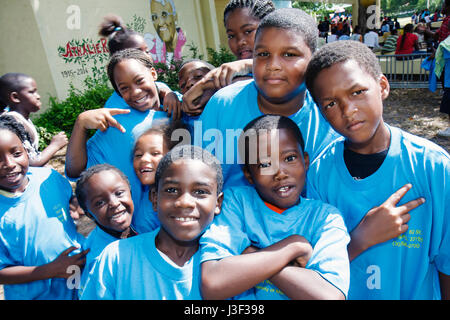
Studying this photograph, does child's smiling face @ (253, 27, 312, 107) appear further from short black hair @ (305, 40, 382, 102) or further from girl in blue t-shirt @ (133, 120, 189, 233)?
girl in blue t-shirt @ (133, 120, 189, 233)

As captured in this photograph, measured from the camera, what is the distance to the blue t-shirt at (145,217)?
1969 mm

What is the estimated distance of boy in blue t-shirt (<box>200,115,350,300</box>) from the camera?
50.3 inches

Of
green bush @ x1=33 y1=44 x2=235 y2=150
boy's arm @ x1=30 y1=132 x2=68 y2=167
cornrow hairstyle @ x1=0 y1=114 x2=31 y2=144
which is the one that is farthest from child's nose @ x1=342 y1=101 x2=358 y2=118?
green bush @ x1=33 y1=44 x2=235 y2=150

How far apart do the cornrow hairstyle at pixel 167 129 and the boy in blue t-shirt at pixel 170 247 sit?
0.47 meters

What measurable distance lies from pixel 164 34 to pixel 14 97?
241 inches

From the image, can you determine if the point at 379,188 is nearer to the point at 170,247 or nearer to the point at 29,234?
the point at 170,247

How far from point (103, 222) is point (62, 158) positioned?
435 cm

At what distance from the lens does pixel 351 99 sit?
1458 mm

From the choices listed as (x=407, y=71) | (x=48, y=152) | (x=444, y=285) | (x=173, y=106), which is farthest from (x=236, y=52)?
(x=407, y=71)

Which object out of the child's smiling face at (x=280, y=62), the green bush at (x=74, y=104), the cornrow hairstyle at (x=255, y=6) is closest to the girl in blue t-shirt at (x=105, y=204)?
the child's smiling face at (x=280, y=62)

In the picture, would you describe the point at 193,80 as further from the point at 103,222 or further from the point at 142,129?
the point at 103,222

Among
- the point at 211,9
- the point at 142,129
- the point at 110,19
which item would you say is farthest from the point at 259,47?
the point at 211,9

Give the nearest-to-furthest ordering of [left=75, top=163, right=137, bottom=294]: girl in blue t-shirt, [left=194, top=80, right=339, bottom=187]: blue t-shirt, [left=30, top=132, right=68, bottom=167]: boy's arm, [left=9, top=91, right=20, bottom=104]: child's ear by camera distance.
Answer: [left=194, top=80, right=339, bottom=187]: blue t-shirt → [left=75, top=163, right=137, bottom=294]: girl in blue t-shirt → [left=30, top=132, right=68, bottom=167]: boy's arm → [left=9, top=91, right=20, bottom=104]: child's ear

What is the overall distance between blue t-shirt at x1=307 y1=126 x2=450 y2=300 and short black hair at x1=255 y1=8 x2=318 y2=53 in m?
0.56
